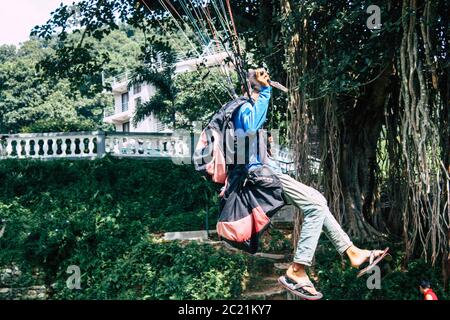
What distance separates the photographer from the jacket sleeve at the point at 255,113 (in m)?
4.62

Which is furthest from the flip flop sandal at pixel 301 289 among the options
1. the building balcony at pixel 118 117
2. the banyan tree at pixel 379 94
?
the building balcony at pixel 118 117

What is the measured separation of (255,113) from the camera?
4.62m

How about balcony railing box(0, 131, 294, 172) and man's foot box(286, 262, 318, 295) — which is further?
balcony railing box(0, 131, 294, 172)

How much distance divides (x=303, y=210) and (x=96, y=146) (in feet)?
28.8

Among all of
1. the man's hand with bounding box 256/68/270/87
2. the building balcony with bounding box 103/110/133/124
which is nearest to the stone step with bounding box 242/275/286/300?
the man's hand with bounding box 256/68/270/87

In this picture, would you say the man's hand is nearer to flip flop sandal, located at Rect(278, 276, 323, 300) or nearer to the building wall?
flip flop sandal, located at Rect(278, 276, 323, 300)

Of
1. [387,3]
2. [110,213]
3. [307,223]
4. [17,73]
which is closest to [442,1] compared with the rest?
[387,3]

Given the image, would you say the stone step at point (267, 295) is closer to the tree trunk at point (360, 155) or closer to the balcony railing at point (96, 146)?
the tree trunk at point (360, 155)

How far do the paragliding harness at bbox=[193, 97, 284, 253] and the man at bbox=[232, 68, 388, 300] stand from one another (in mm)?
67

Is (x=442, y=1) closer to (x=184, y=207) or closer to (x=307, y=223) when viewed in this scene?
(x=307, y=223)

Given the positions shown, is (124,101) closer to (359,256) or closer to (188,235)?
(188,235)


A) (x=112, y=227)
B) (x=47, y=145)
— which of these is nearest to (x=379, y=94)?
(x=112, y=227)

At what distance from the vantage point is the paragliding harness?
471cm

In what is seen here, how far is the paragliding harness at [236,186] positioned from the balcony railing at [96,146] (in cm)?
801
